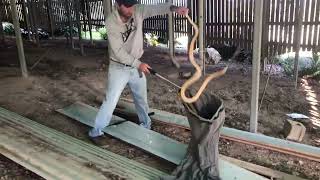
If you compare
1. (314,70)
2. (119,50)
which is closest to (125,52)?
(119,50)

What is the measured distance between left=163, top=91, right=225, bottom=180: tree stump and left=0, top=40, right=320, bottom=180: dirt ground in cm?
47

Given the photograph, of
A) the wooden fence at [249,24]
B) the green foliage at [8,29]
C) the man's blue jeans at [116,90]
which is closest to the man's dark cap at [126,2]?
the man's blue jeans at [116,90]

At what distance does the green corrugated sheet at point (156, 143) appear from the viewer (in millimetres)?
2965

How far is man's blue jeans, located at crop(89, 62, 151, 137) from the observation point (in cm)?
376

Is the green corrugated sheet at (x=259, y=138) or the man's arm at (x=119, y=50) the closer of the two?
the green corrugated sheet at (x=259, y=138)

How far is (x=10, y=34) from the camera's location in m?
14.2

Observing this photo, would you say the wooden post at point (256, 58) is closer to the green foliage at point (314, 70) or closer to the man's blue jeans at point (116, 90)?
the man's blue jeans at point (116, 90)

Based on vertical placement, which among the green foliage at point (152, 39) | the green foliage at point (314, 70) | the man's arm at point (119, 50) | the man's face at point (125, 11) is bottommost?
the green foliage at point (314, 70)

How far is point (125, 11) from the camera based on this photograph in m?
3.53

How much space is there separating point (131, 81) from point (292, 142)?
1.78 metres

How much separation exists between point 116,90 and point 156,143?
70 centimetres

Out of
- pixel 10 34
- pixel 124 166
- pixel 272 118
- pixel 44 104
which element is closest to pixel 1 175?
pixel 124 166

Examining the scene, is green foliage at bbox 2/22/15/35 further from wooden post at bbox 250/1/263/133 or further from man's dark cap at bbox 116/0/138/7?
wooden post at bbox 250/1/263/133

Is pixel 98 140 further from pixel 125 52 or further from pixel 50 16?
pixel 50 16
